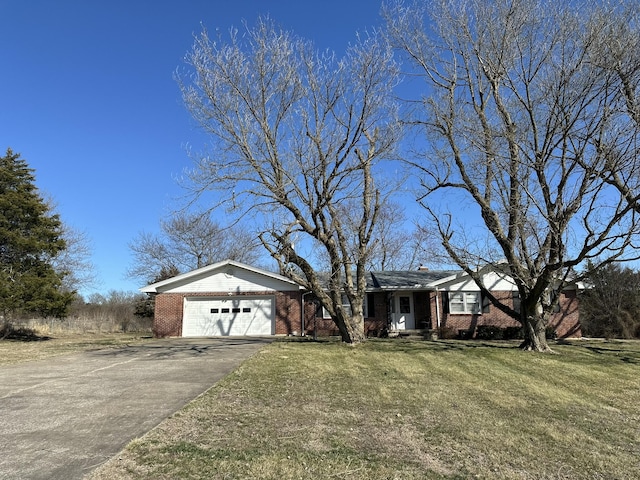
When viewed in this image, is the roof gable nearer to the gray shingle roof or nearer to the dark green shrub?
the gray shingle roof

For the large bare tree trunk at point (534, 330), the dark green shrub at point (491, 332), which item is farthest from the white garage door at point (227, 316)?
the large bare tree trunk at point (534, 330)

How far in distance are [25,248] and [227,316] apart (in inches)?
394

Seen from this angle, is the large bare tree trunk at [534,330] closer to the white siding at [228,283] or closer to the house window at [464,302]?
the house window at [464,302]

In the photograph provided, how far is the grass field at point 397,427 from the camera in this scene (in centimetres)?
444

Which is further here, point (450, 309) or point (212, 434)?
point (450, 309)

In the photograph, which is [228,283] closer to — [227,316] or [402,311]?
[227,316]

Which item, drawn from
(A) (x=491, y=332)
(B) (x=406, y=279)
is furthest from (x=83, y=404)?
(B) (x=406, y=279)

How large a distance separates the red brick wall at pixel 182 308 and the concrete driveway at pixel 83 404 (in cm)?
1033

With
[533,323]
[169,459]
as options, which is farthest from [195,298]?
[169,459]

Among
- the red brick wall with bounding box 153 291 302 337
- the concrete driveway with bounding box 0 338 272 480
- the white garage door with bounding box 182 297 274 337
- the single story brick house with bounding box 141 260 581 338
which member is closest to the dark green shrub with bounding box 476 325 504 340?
the single story brick house with bounding box 141 260 581 338

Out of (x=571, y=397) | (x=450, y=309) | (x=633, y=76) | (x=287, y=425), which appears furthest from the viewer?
(x=450, y=309)

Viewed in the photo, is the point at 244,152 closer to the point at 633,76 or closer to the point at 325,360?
the point at 325,360

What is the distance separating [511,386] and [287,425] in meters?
5.52

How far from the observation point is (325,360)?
12.4 metres
